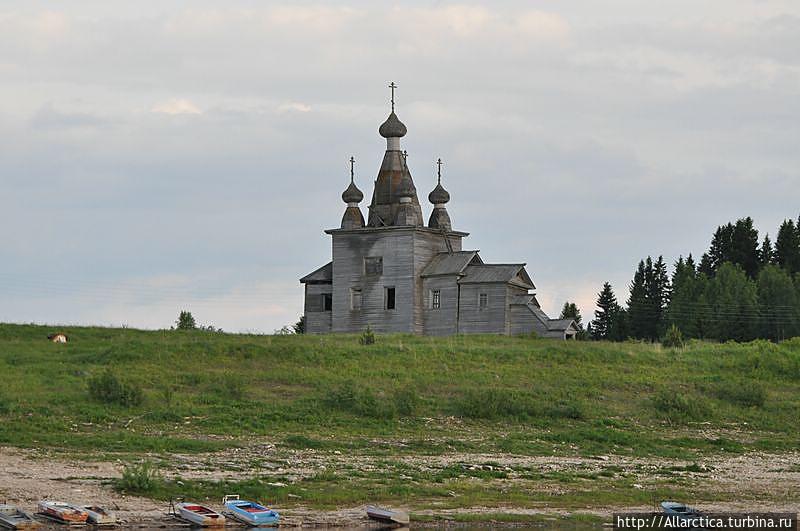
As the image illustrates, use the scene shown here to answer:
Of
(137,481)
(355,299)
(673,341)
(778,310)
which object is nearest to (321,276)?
(355,299)

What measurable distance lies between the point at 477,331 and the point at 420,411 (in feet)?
81.7

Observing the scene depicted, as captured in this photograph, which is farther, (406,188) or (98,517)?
(406,188)

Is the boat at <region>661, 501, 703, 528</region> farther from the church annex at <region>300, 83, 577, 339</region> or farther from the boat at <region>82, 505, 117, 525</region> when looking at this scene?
the church annex at <region>300, 83, 577, 339</region>

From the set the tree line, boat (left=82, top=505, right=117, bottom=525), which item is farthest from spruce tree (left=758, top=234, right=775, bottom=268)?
boat (left=82, top=505, right=117, bottom=525)

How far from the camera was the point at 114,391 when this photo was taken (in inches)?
1607

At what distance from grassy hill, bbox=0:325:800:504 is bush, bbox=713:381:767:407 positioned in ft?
0.21

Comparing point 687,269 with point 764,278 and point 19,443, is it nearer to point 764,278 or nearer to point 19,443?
point 764,278

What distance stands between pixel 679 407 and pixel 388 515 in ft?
64.3

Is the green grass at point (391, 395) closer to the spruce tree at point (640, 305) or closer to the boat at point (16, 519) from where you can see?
the boat at point (16, 519)

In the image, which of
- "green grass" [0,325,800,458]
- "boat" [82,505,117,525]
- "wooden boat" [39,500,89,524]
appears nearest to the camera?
"wooden boat" [39,500,89,524]

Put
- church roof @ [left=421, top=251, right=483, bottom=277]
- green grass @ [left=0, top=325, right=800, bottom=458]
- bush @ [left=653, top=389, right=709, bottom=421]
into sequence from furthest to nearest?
church roof @ [left=421, top=251, right=483, bottom=277] → bush @ [left=653, top=389, right=709, bottom=421] → green grass @ [left=0, top=325, right=800, bottom=458]

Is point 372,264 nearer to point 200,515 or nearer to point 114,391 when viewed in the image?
point 114,391

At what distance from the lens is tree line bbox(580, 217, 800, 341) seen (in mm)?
89875

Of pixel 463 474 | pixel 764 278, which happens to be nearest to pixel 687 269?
pixel 764 278
